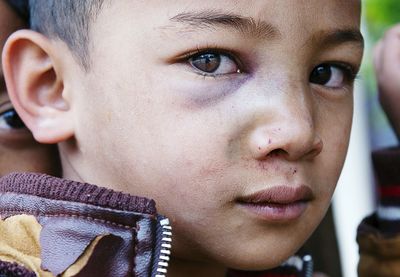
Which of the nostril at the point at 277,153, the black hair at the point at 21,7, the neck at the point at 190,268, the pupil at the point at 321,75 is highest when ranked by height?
the black hair at the point at 21,7

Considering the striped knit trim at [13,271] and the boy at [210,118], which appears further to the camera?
the boy at [210,118]

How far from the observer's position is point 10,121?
156 cm

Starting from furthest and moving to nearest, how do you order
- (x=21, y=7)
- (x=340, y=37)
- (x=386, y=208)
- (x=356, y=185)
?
(x=356, y=185) → (x=386, y=208) → (x=21, y=7) → (x=340, y=37)

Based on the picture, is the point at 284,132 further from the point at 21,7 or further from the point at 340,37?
the point at 21,7

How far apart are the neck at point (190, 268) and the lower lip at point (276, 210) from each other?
22 cm

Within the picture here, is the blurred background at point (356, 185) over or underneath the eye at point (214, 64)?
over

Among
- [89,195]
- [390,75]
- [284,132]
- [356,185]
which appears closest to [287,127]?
[284,132]

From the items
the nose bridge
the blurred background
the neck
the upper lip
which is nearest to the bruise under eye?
the nose bridge

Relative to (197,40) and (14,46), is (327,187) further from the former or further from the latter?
(14,46)

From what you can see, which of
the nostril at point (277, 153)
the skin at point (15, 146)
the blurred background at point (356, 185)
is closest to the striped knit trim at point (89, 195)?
the nostril at point (277, 153)

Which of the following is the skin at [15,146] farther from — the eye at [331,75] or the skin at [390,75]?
→ the skin at [390,75]

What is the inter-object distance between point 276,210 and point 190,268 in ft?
0.84

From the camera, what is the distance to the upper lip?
128cm

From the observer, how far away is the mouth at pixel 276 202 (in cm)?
128
